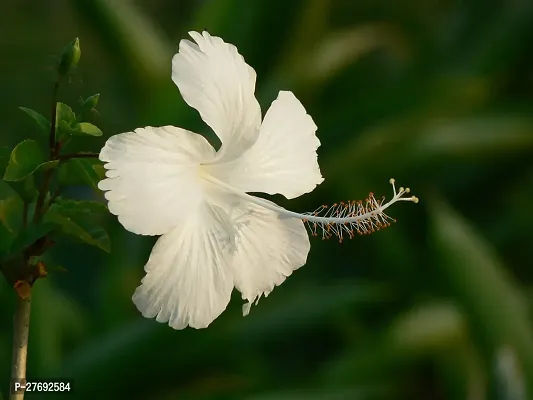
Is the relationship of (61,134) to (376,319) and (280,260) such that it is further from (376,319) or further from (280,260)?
(376,319)

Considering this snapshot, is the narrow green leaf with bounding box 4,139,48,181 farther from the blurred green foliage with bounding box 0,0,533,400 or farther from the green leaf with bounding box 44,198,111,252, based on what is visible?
the blurred green foliage with bounding box 0,0,533,400

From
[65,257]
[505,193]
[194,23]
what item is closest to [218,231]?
[194,23]

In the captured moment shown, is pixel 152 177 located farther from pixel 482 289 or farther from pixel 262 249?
pixel 482 289

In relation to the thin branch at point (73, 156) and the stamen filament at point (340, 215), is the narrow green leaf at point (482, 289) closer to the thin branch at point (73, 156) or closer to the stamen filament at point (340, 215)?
the stamen filament at point (340, 215)

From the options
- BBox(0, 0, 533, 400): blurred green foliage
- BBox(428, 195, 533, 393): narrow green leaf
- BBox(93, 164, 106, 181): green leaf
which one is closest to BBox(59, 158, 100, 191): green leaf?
BBox(93, 164, 106, 181): green leaf

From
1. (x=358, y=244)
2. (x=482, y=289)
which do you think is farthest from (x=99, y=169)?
(x=358, y=244)
